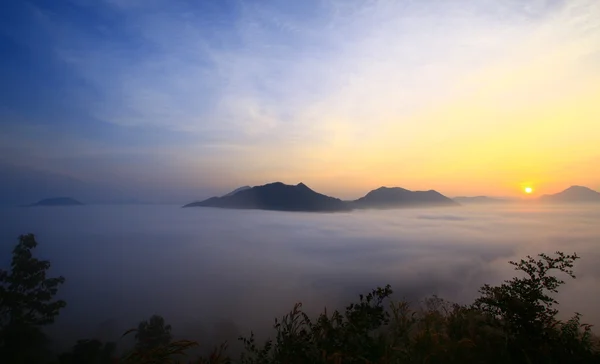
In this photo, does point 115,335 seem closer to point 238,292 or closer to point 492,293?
point 238,292

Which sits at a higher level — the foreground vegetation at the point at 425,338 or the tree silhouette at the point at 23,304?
the foreground vegetation at the point at 425,338

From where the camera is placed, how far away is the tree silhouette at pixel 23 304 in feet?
64.7

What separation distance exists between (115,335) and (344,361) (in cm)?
8447

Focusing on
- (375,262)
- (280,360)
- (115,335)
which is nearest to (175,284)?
(115,335)

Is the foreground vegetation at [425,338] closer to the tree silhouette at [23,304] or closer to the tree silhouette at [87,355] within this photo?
the tree silhouette at [87,355]

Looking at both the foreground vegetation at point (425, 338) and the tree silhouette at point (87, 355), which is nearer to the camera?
the foreground vegetation at point (425, 338)

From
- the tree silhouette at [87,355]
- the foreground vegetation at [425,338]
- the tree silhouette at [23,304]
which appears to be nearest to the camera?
the foreground vegetation at [425,338]

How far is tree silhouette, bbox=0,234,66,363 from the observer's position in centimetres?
1973

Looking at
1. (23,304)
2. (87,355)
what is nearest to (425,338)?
(87,355)

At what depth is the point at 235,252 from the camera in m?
196

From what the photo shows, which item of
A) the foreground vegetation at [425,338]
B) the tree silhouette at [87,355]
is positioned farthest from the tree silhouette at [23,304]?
the foreground vegetation at [425,338]

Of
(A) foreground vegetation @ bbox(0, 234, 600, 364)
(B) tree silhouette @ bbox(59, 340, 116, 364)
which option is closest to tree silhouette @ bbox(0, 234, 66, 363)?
(B) tree silhouette @ bbox(59, 340, 116, 364)

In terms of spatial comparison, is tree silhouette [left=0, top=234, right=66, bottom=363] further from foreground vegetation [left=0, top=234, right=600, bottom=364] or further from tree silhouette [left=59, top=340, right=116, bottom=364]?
foreground vegetation [left=0, top=234, right=600, bottom=364]

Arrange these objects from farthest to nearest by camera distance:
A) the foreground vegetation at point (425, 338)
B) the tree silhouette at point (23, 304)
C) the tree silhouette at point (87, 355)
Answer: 1. the tree silhouette at point (87, 355)
2. the tree silhouette at point (23, 304)
3. the foreground vegetation at point (425, 338)
